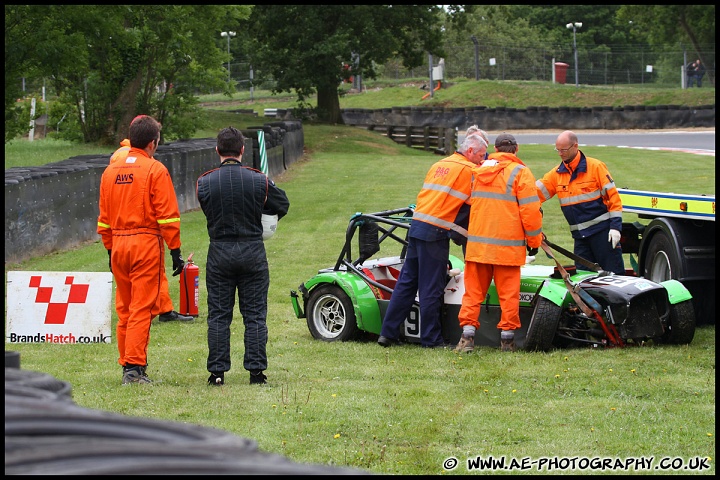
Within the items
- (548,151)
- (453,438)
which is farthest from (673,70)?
(453,438)

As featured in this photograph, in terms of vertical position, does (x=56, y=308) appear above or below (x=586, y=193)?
below

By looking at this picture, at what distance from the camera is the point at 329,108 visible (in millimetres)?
44156

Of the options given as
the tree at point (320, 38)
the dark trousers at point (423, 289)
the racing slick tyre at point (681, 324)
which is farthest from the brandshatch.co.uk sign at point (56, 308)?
the tree at point (320, 38)

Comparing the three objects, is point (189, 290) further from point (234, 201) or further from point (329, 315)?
point (234, 201)

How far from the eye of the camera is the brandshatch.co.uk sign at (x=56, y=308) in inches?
362

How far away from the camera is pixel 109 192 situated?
8.05 meters

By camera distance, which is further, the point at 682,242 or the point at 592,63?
the point at 592,63

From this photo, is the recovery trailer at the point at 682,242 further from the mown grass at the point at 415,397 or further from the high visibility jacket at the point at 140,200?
the high visibility jacket at the point at 140,200

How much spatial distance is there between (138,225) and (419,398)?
2431mm

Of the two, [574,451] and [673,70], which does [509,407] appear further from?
[673,70]

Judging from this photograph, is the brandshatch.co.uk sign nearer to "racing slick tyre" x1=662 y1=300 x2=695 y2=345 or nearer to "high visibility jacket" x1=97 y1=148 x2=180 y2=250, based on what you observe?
"high visibility jacket" x1=97 y1=148 x2=180 y2=250

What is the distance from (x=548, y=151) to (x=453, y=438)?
3076 centimetres

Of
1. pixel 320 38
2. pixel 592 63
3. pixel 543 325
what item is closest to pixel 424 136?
pixel 320 38

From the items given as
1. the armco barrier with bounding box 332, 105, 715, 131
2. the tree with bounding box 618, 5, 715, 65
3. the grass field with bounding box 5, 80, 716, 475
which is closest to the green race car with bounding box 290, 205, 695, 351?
the grass field with bounding box 5, 80, 716, 475
